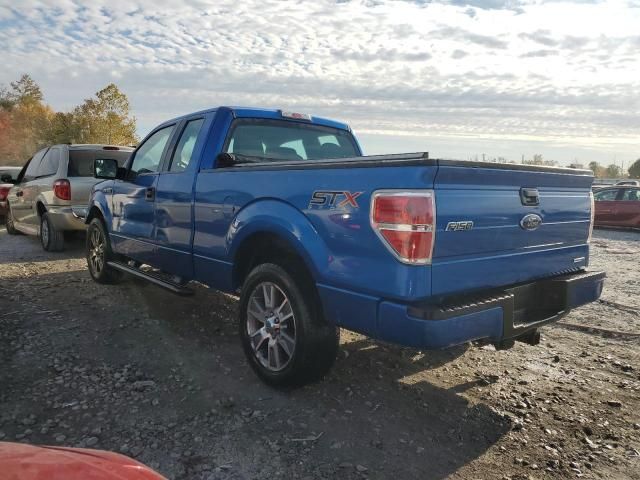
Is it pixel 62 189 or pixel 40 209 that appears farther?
pixel 40 209

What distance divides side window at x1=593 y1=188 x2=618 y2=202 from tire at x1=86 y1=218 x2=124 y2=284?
14.7m

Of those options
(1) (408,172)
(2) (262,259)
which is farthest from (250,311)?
(1) (408,172)

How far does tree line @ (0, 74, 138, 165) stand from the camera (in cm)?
4425

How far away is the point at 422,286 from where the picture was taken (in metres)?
2.78

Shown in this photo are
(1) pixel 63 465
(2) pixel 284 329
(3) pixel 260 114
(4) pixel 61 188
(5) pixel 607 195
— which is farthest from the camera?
(5) pixel 607 195

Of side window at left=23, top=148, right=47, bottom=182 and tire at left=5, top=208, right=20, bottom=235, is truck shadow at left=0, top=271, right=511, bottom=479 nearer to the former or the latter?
side window at left=23, top=148, right=47, bottom=182

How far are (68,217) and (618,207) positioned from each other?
14.8 meters

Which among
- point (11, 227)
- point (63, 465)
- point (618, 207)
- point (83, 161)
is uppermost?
point (83, 161)

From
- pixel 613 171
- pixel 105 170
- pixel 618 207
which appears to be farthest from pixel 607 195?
pixel 613 171

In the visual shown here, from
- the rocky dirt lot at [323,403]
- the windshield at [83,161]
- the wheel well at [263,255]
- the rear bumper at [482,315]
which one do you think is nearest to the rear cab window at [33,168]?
the windshield at [83,161]

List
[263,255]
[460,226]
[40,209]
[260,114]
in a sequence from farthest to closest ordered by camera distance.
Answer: [40,209], [260,114], [263,255], [460,226]

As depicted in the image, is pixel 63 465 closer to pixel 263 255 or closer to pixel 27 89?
pixel 263 255

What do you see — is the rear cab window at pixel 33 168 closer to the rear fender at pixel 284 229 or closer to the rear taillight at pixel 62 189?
the rear taillight at pixel 62 189

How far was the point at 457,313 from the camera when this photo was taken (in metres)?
2.84
